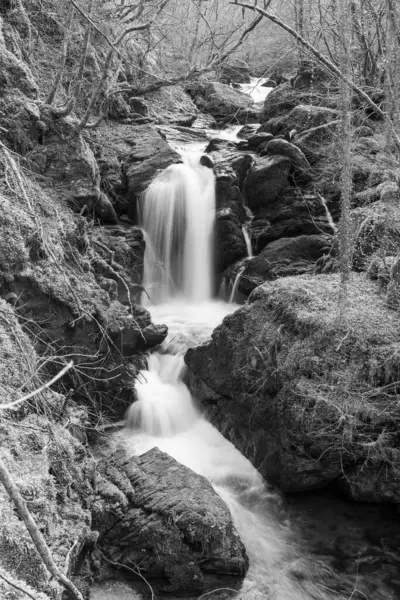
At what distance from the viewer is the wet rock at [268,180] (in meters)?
10.7

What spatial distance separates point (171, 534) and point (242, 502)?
59.5 inches

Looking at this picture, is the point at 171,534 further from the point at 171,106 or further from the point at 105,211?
the point at 171,106

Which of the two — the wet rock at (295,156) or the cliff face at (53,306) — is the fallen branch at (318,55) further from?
the wet rock at (295,156)

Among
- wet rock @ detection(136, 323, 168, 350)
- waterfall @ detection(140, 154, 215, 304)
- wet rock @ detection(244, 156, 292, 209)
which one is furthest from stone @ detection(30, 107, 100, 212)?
wet rock @ detection(244, 156, 292, 209)

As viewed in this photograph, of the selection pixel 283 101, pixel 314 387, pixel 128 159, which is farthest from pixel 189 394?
pixel 283 101

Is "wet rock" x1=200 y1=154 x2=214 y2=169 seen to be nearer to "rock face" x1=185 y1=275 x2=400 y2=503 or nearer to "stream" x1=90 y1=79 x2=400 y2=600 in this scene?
"stream" x1=90 y1=79 x2=400 y2=600

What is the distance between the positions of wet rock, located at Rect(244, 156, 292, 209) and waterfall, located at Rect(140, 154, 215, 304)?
0.93m

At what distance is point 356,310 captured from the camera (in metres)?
6.00

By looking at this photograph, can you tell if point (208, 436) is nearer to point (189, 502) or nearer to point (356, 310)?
point (189, 502)

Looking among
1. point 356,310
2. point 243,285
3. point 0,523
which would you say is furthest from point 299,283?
point 0,523

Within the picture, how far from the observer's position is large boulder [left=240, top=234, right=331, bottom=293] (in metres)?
9.48

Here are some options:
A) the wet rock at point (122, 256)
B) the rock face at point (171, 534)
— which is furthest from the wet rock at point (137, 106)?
the rock face at point (171, 534)

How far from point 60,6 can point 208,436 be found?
9.13 m

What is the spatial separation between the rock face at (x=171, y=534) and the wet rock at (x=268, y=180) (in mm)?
7431
